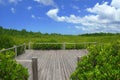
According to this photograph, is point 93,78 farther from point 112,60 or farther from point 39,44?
point 39,44

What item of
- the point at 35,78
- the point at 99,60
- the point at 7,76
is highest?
the point at 99,60

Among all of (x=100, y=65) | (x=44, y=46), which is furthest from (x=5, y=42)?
(x=100, y=65)

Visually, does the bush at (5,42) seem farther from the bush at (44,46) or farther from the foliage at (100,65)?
the foliage at (100,65)

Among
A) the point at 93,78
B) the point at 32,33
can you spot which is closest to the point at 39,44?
the point at 93,78

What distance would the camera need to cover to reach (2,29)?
2436 inches

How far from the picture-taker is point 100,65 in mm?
5285

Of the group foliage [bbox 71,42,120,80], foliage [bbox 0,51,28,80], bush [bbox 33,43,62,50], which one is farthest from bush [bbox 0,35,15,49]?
foliage [bbox 71,42,120,80]

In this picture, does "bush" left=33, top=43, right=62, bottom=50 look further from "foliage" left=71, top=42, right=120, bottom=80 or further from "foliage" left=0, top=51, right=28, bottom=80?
"foliage" left=71, top=42, right=120, bottom=80

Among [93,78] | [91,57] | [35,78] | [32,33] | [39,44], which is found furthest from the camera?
[32,33]

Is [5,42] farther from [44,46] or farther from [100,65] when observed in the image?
[100,65]

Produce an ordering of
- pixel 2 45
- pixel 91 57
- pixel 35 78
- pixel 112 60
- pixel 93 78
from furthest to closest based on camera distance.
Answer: pixel 2 45 < pixel 35 78 < pixel 91 57 < pixel 112 60 < pixel 93 78

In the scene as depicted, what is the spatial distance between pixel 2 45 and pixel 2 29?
42624mm

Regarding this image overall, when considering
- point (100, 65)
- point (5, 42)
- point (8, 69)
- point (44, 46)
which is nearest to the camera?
point (100, 65)

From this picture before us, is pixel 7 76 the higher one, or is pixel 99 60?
pixel 99 60
